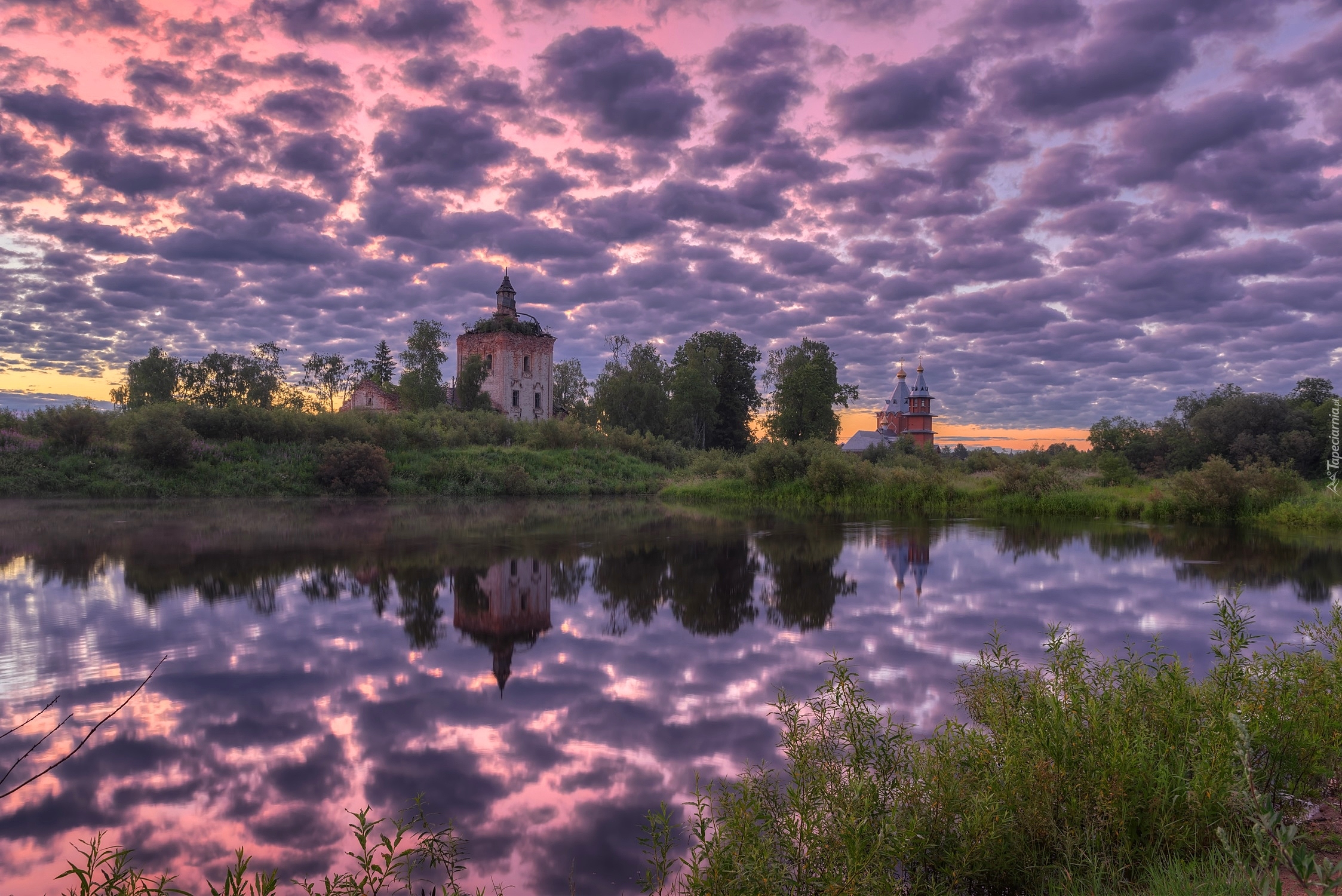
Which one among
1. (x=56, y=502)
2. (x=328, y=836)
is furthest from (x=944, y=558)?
(x=56, y=502)

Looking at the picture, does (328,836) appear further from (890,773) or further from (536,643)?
(536,643)

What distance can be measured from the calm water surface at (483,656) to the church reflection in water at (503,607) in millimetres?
71

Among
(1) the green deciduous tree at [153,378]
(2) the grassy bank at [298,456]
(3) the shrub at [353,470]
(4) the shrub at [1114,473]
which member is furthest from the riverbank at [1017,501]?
(1) the green deciduous tree at [153,378]

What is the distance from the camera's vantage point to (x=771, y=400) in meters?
72.8

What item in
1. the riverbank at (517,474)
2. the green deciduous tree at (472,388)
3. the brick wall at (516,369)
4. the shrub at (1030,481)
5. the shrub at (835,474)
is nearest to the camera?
the riverbank at (517,474)

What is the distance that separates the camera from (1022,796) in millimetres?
3947

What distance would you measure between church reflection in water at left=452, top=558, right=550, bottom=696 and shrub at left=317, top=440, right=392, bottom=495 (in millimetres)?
24914

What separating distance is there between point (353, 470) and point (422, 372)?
2159 centimetres

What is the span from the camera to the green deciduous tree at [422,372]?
55719 mm

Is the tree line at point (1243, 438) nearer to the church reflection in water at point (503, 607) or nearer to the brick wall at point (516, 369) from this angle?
the church reflection in water at point (503, 607)

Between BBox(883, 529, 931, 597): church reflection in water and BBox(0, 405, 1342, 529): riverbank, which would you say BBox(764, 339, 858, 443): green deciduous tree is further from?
BBox(883, 529, 931, 597): church reflection in water

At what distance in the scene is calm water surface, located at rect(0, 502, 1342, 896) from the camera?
465 cm

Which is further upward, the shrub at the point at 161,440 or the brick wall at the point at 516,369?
the brick wall at the point at 516,369

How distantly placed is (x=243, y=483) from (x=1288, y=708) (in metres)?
38.8
